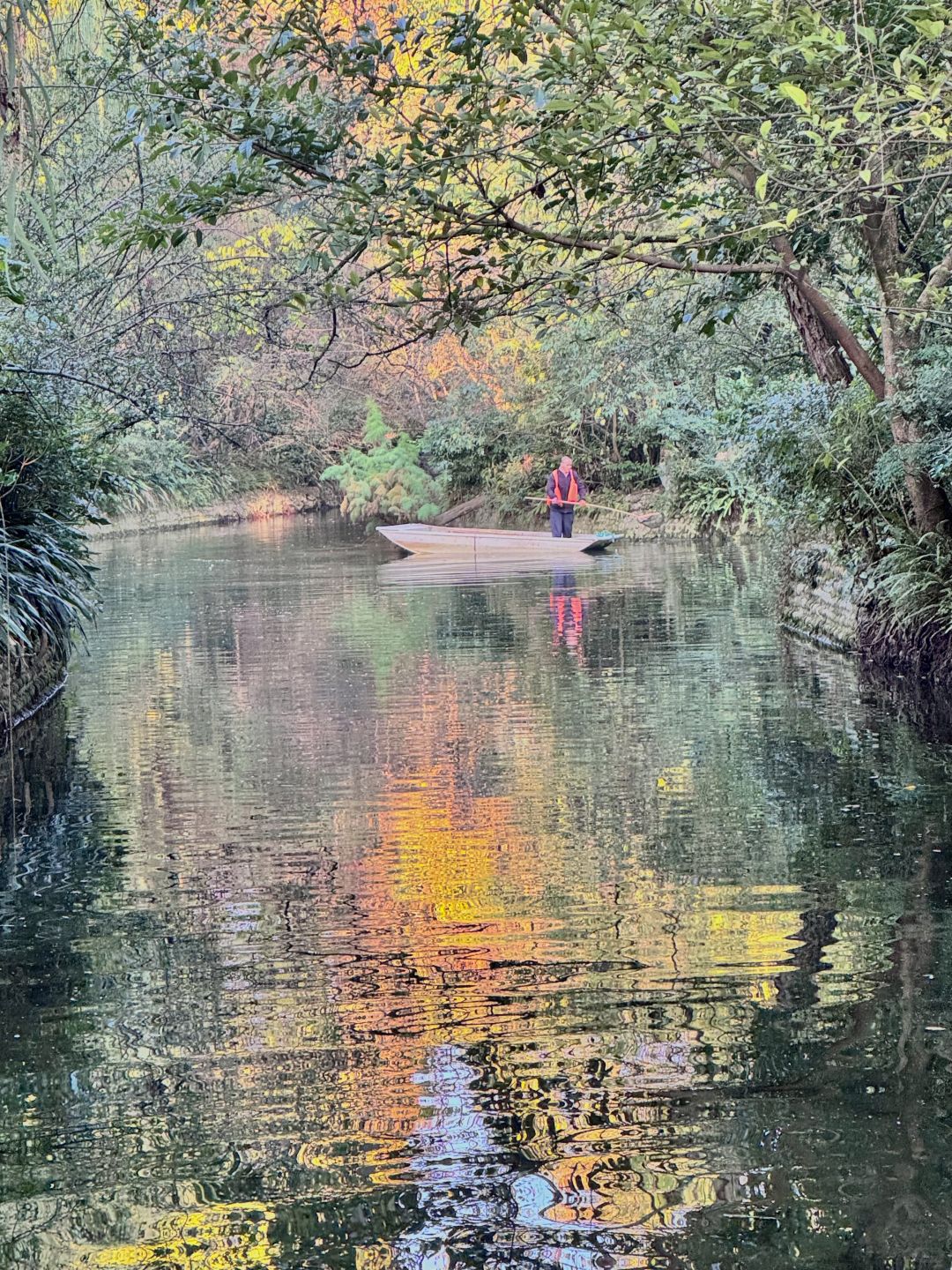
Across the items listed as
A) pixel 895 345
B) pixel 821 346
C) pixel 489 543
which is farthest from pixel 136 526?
pixel 895 345

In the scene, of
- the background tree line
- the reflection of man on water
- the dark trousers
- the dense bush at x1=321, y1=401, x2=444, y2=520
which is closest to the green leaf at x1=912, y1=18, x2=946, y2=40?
the background tree line

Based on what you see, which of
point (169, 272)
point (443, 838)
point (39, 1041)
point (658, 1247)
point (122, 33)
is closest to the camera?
point (658, 1247)

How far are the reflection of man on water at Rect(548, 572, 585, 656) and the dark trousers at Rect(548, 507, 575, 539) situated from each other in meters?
4.74

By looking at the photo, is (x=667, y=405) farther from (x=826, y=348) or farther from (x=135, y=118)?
(x=135, y=118)

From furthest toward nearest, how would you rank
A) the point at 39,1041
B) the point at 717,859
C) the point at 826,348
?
the point at 826,348 → the point at 717,859 → the point at 39,1041

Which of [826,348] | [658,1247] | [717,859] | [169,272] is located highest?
[169,272]

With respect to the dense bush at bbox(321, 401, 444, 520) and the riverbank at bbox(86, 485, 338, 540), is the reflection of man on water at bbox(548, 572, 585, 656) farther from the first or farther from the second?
the riverbank at bbox(86, 485, 338, 540)

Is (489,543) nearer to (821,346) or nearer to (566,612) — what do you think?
(566,612)

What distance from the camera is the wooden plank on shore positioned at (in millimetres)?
42094

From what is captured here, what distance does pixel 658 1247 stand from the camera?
414 cm

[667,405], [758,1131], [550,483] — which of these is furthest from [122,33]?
[667,405]

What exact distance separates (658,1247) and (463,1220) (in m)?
0.51

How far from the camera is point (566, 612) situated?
70.6 ft

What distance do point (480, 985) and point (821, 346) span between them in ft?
36.0
